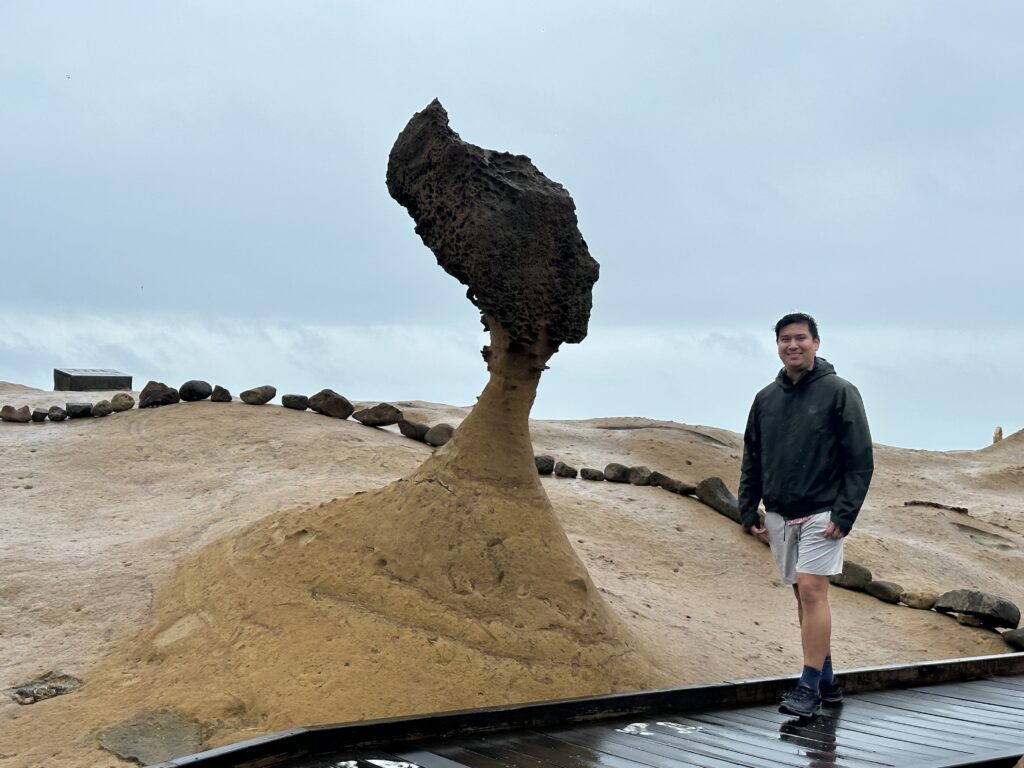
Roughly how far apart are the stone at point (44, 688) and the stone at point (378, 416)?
547 cm

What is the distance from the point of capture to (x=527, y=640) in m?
4.95

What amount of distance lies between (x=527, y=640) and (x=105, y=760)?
1832mm

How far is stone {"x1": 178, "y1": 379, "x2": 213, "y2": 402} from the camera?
10750 mm

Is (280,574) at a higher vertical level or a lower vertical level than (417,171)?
lower

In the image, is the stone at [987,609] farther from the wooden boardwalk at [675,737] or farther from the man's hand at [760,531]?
the man's hand at [760,531]

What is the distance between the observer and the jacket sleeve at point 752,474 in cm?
487

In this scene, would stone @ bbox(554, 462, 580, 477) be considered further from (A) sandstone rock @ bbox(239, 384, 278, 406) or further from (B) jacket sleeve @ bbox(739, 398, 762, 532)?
(B) jacket sleeve @ bbox(739, 398, 762, 532)

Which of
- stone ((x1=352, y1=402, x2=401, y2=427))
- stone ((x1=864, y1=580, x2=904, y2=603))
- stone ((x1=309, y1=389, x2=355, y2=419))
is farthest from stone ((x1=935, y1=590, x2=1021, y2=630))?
stone ((x1=309, y1=389, x2=355, y2=419))

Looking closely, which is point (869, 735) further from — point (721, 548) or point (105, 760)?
point (721, 548)

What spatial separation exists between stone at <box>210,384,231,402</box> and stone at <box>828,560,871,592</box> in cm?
595

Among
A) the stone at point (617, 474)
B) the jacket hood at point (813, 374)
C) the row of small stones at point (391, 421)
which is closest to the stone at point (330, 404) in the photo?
the row of small stones at point (391, 421)

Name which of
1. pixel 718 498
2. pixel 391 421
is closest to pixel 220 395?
pixel 391 421

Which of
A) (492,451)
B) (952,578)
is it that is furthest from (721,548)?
(492,451)

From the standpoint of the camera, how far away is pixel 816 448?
14.7ft
